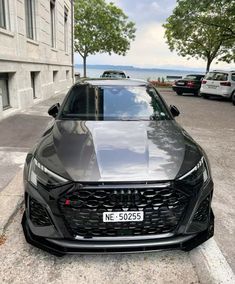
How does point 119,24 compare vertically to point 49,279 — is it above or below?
above

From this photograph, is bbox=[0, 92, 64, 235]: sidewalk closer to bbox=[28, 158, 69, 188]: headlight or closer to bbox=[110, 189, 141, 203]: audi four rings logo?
bbox=[28, 158, 69, 188]: headlight

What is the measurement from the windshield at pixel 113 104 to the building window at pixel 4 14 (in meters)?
5.73

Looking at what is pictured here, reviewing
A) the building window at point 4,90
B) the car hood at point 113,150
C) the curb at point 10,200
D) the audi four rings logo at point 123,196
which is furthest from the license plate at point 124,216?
the building window at point 4,90

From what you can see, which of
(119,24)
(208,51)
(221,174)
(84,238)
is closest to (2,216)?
(84,238)

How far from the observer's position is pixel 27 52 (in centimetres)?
1019

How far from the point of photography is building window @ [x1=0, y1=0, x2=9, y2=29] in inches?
320

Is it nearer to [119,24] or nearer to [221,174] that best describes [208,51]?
[119,24]

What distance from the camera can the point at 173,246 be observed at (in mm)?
2211

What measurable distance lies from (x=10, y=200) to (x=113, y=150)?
163 cm

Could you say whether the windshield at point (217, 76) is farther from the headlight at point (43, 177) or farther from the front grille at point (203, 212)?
the headlight at point (43, 177)

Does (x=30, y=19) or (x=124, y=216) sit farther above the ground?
(x=30, y=19)

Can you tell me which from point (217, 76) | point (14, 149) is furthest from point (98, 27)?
point (14, 149)

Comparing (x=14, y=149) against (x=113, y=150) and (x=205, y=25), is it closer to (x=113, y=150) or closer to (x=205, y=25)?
(x=113, y=150)

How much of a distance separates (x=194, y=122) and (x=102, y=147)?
6912mm
